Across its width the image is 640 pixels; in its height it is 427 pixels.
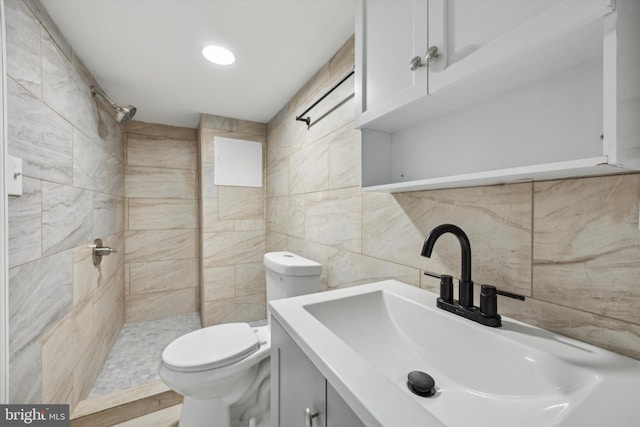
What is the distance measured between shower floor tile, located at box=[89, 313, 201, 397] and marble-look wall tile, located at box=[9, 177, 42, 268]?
113 centimetres

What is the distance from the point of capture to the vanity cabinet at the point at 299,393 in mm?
487

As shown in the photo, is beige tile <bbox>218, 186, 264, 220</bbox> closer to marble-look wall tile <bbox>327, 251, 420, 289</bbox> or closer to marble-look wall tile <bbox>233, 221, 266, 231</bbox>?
marble-look wall tile <bbox>233, 221, 266, 231</bbox>

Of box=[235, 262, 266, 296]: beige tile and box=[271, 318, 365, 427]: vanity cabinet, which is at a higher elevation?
box=[271, 318, 365, 427]: vanity cabinet

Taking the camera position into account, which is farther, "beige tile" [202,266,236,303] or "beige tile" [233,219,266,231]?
"beige tile" [233,219,266,231]

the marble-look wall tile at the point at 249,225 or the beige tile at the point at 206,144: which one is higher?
the beige tile at the point at 206,144

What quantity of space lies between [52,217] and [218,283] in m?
1.37

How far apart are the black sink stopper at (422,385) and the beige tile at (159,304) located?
268 centimetres

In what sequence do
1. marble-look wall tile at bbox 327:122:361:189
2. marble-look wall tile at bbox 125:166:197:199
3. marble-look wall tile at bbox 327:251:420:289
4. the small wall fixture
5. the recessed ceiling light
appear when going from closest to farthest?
marble-look wall tile at bbox 327:251:420:289, marble-look wall tile at bbox 327:122:361:189, the recessed ceiling light, the small wall fixture, marble-look wall tile at bbox 125:166:197:199

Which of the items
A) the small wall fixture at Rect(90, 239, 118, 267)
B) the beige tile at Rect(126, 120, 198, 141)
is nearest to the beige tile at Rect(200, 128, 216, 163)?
the beige tile at Rect(126, 120, 198, 141)

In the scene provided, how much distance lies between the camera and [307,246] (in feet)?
5.69

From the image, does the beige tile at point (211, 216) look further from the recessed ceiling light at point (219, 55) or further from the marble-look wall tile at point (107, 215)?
the recessed ceiling light at point (219, 55)

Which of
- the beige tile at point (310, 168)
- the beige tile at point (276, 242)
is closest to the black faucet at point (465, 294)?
the beige tile at point (310, 168)

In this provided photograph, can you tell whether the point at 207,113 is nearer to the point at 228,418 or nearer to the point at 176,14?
the point at 176,14

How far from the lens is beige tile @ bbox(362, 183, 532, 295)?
2.14ft
